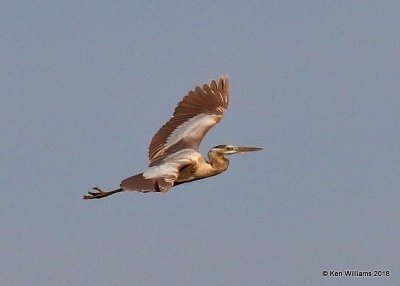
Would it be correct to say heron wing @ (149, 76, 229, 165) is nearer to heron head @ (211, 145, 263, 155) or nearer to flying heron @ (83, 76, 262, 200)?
flying heron @ (83, 76, 262, 200)

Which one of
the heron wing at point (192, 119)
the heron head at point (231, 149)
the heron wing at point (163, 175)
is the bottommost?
the heron wing at point (163, 175)

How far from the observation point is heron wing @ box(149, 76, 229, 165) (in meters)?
32.8

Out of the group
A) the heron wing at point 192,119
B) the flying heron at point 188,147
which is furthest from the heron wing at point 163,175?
the heron wing at point 192,119

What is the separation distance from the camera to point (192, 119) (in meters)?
33.7

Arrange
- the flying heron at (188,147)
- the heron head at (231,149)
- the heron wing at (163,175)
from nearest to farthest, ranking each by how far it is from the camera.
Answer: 1. the heron wing at (163,175)
2. the flying heron at (188,147)
3. the heron head at (231,149)

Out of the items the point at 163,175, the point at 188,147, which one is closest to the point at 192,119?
the point at 188,147

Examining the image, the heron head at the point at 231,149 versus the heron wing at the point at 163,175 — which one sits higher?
the heron head at the point at 231,149

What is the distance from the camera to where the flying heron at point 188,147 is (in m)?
30.3

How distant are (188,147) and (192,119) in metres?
1.35

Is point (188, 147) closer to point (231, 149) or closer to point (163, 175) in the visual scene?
point (231, 149)

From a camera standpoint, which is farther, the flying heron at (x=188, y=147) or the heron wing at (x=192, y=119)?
the heron wing at (x=192, y=119)

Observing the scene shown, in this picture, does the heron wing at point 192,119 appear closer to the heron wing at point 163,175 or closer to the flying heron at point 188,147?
the flying heron at point 188,147

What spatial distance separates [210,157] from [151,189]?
157 inches

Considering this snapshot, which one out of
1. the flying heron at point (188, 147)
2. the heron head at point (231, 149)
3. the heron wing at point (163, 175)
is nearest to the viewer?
the heron wing at point (163, 175)
